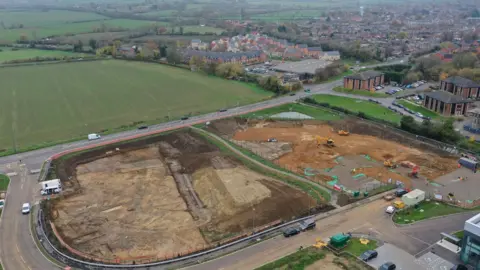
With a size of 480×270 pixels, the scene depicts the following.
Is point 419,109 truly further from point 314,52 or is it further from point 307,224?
point 314,52

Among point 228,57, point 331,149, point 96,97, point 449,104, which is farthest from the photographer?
point 228,57

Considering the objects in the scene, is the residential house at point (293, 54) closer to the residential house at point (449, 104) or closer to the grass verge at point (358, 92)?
the grass verge at point (358, 92)

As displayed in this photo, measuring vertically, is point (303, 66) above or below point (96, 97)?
above

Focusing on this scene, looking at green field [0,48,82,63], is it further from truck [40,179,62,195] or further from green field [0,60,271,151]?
truck [40,179,62,195]

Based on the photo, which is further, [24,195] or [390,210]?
[24,195]

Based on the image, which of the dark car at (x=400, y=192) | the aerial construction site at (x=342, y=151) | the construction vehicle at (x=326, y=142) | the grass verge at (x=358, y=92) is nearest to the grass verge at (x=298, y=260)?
the aerial construction site at (x=342, y=151)

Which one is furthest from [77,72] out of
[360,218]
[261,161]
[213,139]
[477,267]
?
[477,267]

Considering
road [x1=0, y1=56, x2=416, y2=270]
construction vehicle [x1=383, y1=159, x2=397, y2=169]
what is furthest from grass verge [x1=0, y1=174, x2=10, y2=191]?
construction vehicle [x1=383, y1=159, x2=397, y2=169]

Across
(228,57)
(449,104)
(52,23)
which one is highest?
(52,23)

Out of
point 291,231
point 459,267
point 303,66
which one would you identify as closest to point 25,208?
point 291,231
